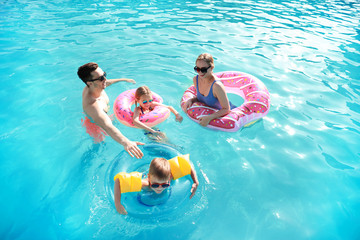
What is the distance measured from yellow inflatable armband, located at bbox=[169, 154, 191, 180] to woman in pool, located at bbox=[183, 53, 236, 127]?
3.93 ft

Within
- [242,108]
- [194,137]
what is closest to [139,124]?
[194,137]

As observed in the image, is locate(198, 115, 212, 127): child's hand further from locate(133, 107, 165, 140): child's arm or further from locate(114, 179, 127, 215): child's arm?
locate(114, 179, 127, 215): child's arm

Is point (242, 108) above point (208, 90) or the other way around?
the other way around

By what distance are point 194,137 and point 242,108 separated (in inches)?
41.5

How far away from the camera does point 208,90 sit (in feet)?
13.8

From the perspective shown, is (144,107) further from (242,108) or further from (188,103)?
(242,108)

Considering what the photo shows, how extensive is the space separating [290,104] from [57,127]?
495cm

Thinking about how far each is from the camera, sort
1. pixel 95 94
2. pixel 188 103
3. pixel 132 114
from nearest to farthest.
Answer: pixel 95 94, pixel 132 114, pixel 188 103

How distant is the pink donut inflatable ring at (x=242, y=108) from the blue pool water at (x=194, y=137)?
11.6 inches

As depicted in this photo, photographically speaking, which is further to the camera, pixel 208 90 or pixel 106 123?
pixel 208 90

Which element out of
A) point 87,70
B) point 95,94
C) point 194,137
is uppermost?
point 87,70

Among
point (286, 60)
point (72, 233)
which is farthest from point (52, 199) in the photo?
point (286, 60)

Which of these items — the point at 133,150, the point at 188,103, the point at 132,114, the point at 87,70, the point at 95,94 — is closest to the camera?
the point at 133,150

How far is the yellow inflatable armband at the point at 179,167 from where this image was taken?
304cm
